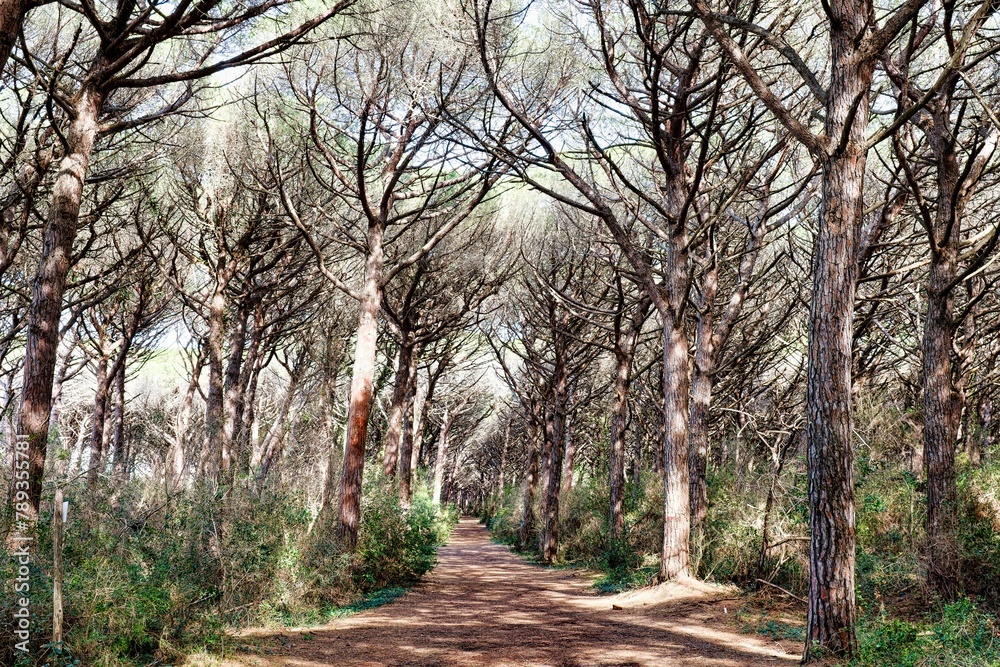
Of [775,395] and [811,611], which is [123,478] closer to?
[811,611]

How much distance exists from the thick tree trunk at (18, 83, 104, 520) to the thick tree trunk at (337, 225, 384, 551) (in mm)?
4996

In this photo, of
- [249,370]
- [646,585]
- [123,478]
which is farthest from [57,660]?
[249,370]

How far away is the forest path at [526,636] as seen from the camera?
249 inches

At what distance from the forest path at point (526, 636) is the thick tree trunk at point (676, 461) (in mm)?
953

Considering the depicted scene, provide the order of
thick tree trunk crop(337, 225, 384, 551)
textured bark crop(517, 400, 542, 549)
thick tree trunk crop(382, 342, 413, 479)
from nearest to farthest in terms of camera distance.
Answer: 1. thick tree trunk crop(337, 225, 384, 551)
2. thick tree trunk crop(382, 342, 413, 479)
3. textured bark crop(517, 400, 542, 549)

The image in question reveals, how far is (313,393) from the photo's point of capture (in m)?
21.9

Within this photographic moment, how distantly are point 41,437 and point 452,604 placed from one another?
253 inches

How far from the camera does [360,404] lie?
36.7ft

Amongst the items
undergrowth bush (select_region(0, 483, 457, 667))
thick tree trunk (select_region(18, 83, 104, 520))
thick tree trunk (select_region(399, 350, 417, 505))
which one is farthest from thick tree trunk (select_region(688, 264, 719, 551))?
thick tree trunk (select_region(399, 350, 417, 505))

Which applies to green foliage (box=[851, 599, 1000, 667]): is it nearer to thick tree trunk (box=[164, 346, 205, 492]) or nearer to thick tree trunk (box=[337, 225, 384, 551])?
thick tree trunk (box=[337, 225, 384, 551])

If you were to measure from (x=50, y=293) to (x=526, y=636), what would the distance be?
600 cm

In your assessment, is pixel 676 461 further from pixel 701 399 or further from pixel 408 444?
pixel 408 444

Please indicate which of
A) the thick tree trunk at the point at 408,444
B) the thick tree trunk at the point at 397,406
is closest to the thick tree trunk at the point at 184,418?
the thick tree trunk at the point at 397,406

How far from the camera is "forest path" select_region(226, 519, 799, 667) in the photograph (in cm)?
632
